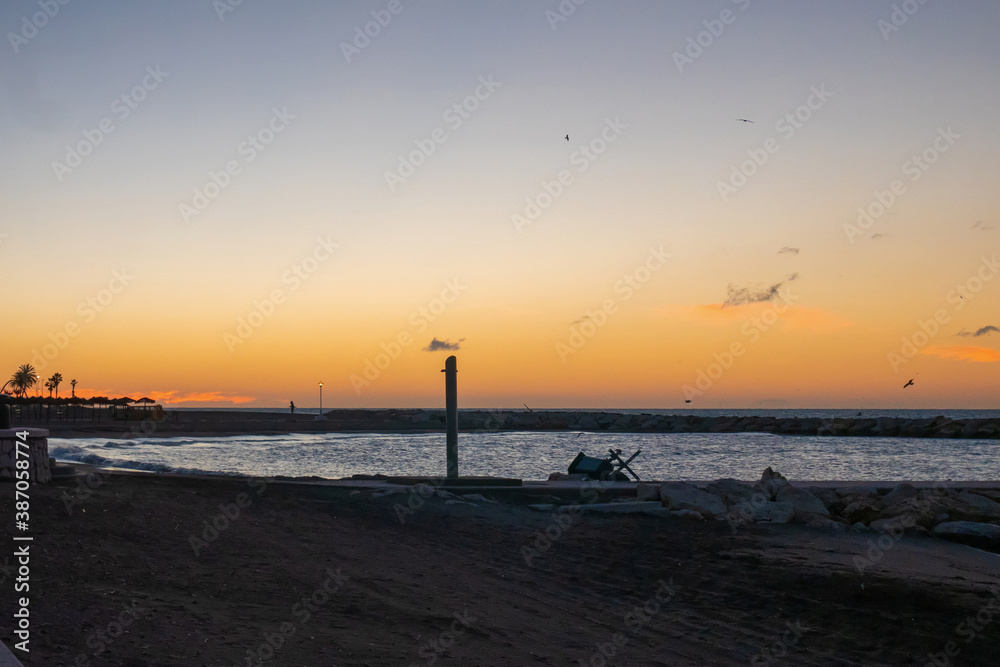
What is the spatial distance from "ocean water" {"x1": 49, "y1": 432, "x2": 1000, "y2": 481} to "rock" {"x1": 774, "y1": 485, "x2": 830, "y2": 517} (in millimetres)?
15159

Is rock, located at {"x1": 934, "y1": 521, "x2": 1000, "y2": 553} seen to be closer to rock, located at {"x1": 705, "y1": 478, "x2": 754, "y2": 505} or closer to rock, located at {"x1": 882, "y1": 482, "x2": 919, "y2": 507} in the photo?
rock, located at {"x1": 882, "y1": 482, "x2": 919, "y2": 507}

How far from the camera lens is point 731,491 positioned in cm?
1602

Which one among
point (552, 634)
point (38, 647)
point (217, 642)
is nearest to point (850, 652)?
point (552, 634)

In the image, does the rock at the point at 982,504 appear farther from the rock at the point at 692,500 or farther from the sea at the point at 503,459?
the sea at the point at 503,459

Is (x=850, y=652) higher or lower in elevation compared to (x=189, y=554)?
lower

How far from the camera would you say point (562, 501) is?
15.8 metres

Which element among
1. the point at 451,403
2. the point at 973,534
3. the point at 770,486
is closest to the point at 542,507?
the point at 451,403

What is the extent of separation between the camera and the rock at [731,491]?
15.6 metres

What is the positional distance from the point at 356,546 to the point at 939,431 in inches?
3185

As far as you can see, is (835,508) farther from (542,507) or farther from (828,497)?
(542,507)

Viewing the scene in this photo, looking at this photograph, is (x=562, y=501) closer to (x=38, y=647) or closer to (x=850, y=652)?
(x=850, y=652)

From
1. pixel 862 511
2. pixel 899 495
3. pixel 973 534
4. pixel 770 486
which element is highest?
pixel 770 486

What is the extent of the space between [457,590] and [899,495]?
36.1ft

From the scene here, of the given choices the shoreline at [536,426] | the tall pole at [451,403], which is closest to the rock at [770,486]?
the tall pole at [451,403]
